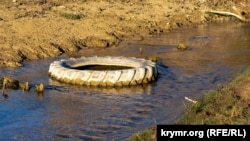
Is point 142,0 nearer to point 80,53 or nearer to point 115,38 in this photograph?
point 115,38

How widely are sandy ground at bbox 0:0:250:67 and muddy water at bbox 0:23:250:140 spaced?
4.44ft

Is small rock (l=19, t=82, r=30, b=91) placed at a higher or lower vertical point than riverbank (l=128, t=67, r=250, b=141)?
lower

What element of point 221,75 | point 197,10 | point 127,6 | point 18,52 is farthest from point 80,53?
point 197,10

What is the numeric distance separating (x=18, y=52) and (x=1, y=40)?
62.3 inches

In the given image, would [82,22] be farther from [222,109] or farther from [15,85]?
[222,109]

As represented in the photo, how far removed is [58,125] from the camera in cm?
1371

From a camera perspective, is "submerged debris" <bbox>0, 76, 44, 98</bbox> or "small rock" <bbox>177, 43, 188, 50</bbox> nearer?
"submerged debris" <bbox>0, 76, 44, 98</bbox>

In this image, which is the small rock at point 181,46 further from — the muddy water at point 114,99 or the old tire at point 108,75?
the old tire at point 108,75

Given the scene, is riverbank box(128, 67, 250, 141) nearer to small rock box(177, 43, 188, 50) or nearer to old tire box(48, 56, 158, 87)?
old tire box(48, 56, 158, 87)

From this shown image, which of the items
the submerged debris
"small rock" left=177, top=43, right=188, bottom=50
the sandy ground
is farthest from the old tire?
"small rock" left=177, top=43, right=188, bottom=50

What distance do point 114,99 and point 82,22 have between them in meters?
13.8

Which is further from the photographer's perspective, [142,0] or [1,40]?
[142,0]

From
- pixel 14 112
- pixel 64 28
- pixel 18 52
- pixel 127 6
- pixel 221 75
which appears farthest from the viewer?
pixel 127 6

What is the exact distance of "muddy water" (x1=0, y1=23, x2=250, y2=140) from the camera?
1333 centimetres
